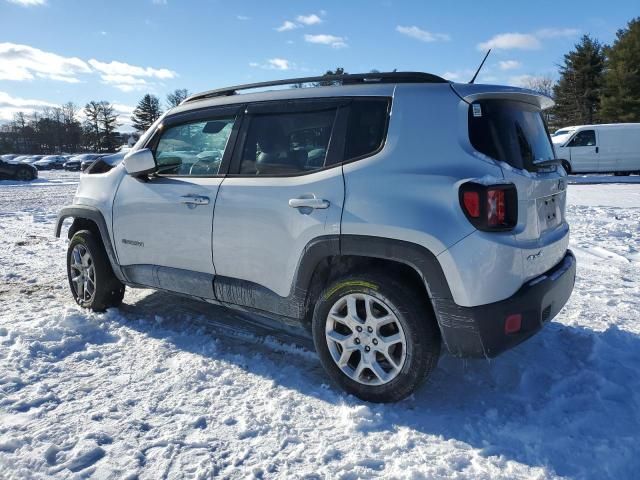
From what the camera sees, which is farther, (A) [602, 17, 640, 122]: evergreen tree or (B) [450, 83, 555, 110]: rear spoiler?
(A) [602, 17, 640, 122]: evergreen tree

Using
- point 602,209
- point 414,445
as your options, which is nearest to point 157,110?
point 602,209

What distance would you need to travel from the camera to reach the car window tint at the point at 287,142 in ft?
10.4

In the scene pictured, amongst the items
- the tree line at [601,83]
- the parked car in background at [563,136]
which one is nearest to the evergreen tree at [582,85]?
the tree line at [601,83]

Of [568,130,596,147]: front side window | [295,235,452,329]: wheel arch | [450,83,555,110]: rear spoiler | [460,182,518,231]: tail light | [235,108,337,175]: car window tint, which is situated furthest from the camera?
[568,130,596,147]: front side window

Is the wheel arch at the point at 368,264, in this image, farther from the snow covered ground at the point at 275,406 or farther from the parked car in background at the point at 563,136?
the parked car in background at the point at 563,136

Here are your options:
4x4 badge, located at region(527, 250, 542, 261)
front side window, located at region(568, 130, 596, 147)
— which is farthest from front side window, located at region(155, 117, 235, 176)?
front side window, located at region(568, 130, 596, 147)

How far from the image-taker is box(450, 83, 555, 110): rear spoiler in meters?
2.83

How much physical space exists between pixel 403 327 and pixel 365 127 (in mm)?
1218

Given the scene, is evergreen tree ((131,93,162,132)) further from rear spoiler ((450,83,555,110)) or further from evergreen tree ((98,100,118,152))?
rear spoiler ((450,83,555,110))

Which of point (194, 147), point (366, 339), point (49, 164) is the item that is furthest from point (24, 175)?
point (366, 339)

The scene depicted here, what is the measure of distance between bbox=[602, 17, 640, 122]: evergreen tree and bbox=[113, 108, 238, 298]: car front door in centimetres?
3982

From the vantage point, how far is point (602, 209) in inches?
403

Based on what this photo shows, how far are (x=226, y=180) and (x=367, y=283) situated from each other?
1351 millimetres

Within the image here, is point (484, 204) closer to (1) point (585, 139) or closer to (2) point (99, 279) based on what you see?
(2) point (99, 279)
